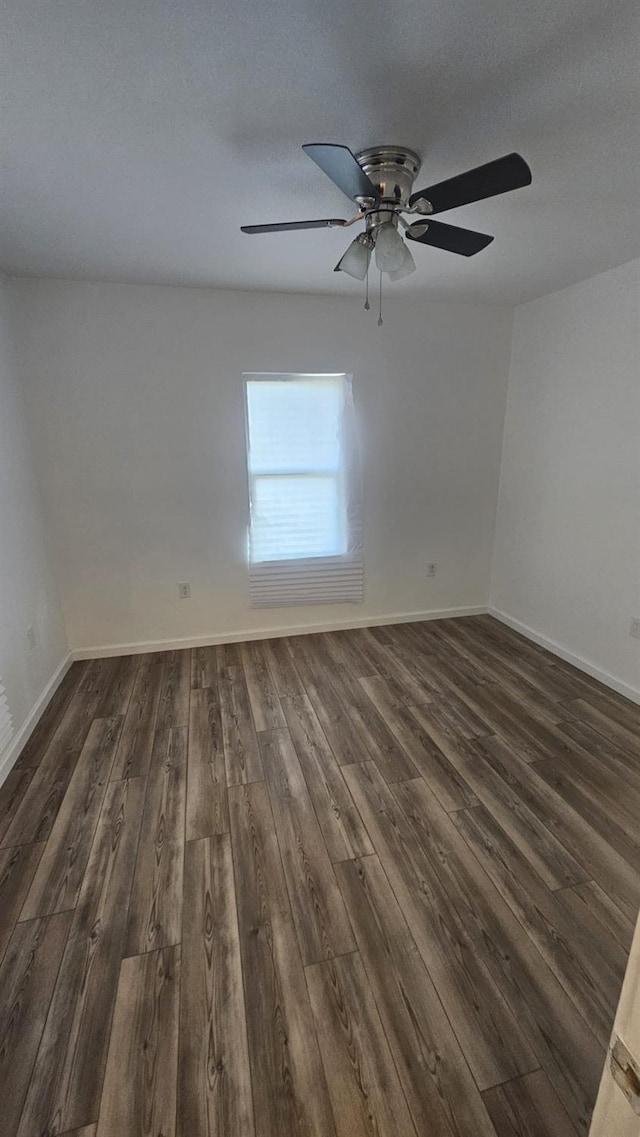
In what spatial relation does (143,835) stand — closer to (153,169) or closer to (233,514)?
(233,514)

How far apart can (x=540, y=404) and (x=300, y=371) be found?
171 centimetres

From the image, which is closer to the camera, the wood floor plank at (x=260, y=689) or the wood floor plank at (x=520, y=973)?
the wood floor plank at (x=520, y=973)

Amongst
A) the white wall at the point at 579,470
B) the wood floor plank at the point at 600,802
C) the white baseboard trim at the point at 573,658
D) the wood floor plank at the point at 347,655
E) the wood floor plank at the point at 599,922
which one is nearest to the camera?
the wood floor plank at the point at 599,922

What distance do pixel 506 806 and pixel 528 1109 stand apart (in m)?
0.98

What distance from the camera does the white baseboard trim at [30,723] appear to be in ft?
7.27

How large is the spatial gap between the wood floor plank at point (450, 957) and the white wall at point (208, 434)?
201cm

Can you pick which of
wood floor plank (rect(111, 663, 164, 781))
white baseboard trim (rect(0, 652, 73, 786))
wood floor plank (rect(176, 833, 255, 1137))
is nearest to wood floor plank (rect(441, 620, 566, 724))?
wood floor plank (rect(176, 833, 255, 1137))

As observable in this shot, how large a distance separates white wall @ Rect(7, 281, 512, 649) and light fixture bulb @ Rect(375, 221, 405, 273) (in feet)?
5.38

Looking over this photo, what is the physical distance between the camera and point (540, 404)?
3.31 metres

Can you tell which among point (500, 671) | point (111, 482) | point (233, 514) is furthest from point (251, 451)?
point (500, 671)

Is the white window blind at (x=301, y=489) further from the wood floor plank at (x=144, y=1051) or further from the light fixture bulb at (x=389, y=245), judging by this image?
the wood floor plank at (x=144, y=1051)

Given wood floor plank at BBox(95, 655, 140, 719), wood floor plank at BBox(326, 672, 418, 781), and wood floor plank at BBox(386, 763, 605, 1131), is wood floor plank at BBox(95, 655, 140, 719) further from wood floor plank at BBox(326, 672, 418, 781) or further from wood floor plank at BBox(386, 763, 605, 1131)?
wood floor plank at BBox(386, 763, 605, 1131)

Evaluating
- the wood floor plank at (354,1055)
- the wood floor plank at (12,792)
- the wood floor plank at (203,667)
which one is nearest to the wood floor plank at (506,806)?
the wood floor plank at (354,1055)

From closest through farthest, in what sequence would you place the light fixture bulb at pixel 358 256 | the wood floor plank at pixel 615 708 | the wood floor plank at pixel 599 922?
the wood floor plank at pixel 599 922 < the light fixture bulb at pixel 358 256 < the wood floor plank at pixel 615 708
